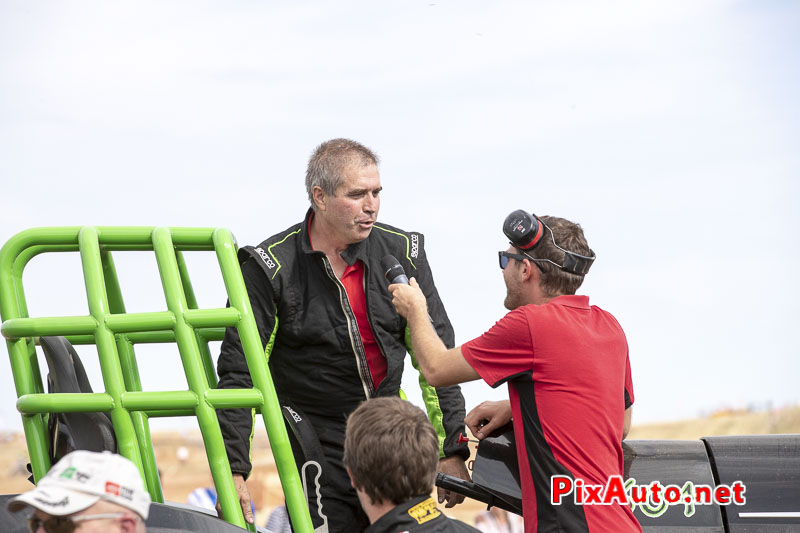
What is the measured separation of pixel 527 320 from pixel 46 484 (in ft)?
4.78

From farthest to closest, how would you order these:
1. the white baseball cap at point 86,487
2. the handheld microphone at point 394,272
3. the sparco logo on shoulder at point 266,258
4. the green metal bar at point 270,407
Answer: the sparco logo on shoulder at point 266,258, the handheld microphone at point 394,272, the green metal bar at point 270,407, the white baseball cap at point 86,487

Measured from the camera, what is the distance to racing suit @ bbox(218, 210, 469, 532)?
3.47 metres

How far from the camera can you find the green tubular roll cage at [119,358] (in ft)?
8.93

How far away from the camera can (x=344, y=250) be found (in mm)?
3635

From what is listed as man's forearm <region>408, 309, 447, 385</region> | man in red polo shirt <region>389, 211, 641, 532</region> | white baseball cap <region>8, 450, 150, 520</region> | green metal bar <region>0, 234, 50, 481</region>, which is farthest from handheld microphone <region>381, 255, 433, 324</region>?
white baseball cap <region>8, 450, 150, 520</region>

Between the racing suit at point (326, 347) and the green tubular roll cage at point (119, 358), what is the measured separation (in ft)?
1.78

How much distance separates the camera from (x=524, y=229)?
293cm

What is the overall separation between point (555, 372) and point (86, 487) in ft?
4.64

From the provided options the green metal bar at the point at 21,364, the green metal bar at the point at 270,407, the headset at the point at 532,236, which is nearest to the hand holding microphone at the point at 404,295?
the headset at the point at 532,236

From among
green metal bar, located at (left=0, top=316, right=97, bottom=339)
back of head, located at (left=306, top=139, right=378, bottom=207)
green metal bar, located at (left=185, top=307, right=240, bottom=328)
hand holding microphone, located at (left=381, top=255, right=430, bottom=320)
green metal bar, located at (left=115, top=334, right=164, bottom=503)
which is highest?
back of head, located at (left=306, top=139, right=378, bottom=207)

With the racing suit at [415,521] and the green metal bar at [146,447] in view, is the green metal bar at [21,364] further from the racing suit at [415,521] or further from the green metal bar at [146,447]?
the racing suit at [415,521]

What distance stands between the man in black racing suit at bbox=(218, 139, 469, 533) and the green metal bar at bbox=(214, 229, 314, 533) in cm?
55

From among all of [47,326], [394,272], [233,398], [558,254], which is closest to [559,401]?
[558,254]

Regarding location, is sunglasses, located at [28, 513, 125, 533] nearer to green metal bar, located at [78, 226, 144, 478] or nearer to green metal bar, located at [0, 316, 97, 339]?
green metal bar, located at [78, 226, 144, 478]
